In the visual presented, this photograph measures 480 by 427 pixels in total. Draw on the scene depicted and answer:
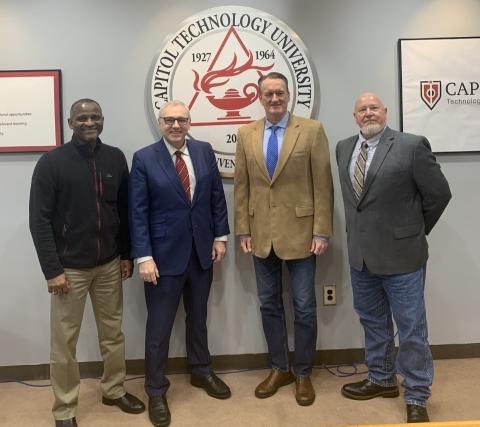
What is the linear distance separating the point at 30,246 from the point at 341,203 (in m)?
1.92

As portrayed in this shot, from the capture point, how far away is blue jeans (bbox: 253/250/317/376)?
2.44 m

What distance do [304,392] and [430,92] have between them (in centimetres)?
191

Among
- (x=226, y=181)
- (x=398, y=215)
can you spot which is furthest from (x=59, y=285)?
(x=398, y=215)

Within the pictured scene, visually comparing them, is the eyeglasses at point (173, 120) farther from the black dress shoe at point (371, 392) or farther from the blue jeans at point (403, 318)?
the black dress shoe at point (371, 392)

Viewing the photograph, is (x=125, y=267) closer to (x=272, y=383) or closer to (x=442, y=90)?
(x=272, y=383)

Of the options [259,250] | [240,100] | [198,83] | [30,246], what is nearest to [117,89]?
[198,83]

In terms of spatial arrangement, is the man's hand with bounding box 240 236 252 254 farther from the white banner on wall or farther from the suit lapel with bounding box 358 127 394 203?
the white banner on wall

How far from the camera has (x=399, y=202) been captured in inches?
81.7

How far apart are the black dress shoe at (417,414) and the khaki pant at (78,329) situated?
1.48 meters

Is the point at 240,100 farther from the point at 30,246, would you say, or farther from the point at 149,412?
the point at 149,412

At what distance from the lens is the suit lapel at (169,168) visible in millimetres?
2279

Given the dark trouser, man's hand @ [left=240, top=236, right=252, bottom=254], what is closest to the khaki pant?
the dark trouser

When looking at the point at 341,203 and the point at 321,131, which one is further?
the point at 341,203

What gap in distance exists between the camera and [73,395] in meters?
2.23
